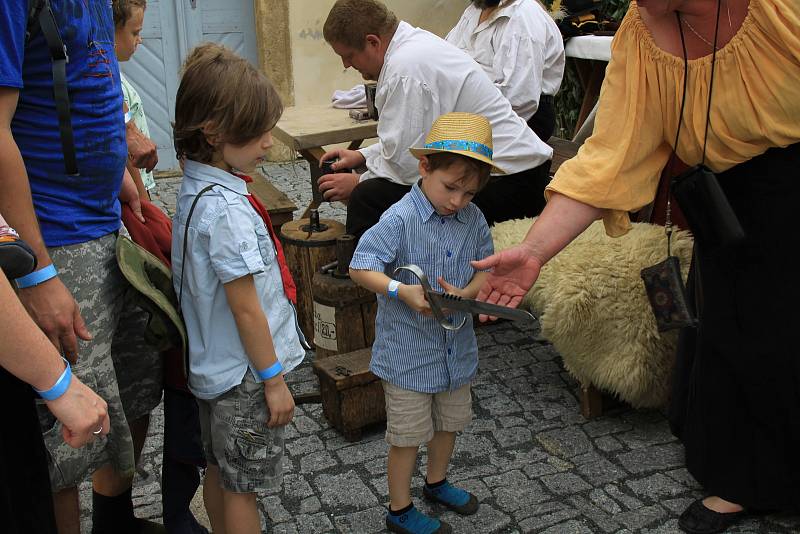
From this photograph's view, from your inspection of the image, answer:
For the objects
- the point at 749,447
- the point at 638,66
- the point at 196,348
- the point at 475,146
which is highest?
the point at 638,66

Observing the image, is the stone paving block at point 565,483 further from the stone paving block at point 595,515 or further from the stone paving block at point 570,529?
the stone paving block at point 570,529

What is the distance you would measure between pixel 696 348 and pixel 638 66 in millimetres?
1109

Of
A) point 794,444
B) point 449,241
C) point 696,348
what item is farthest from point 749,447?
point 449,241

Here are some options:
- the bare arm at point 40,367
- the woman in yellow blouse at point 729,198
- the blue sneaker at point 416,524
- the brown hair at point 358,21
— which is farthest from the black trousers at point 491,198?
the bare arm at point 40,367

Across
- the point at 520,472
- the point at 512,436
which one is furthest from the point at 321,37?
the point at 520,472

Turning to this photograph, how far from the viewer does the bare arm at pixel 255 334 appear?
2293 mm

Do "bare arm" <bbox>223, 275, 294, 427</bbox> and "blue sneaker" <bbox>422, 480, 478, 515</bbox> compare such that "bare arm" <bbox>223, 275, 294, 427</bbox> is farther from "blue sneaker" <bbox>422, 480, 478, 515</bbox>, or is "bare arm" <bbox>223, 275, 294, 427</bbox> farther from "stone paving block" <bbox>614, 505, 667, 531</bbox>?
"stone paving block" <bbox>614, 505, 667, 531</bbox>

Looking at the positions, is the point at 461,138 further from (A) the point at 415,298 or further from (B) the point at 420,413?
(B) the point at 420,413

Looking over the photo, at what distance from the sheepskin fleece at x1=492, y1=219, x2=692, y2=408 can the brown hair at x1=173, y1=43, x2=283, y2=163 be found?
5.75 feet

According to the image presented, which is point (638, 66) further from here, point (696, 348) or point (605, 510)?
point (605, 510)

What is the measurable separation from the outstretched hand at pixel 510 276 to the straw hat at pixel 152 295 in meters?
0.93

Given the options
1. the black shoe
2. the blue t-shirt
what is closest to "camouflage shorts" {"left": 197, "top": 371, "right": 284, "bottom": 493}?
the blue t-shirt

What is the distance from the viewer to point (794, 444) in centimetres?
286

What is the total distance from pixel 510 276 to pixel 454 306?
33 cm
